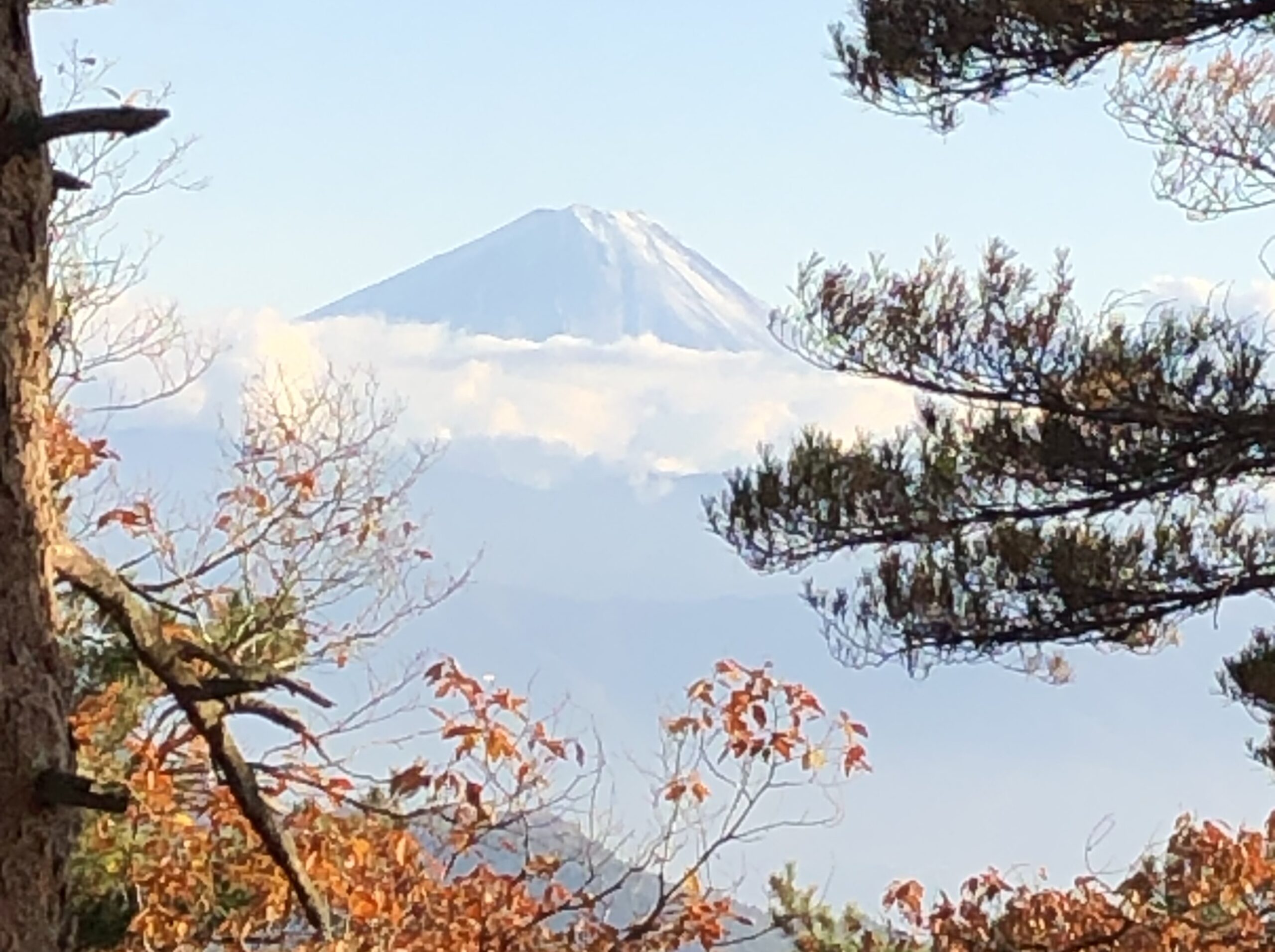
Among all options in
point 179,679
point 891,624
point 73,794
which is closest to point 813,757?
point 891,624

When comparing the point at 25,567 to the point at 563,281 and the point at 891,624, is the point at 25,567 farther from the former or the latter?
the point at 563,281

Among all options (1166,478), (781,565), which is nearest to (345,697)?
(781,565)

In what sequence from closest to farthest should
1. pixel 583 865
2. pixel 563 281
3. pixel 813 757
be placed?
pixel 813 757 < pixel 583 865 < pixel 563 281

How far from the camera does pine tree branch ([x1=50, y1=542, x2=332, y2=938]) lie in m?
1.29

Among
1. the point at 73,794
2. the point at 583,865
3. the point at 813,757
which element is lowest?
the point at 73,794

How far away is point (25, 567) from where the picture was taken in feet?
3.82

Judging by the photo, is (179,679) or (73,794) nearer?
(73,794)

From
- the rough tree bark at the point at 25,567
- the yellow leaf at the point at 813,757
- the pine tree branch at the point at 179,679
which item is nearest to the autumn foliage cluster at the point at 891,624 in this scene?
the yellow leaf at the point at 813,757

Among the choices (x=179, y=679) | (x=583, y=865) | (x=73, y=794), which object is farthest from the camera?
(x=583, y=865)

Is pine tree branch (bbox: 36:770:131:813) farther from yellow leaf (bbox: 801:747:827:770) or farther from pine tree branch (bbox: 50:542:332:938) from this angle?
yellow leaf (bbox: 801:747:827:770)

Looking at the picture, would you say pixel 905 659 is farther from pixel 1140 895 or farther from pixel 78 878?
pixel 78 878

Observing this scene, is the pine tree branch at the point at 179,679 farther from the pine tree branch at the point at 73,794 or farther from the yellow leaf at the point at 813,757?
the yellow leaf at the point at 813,757

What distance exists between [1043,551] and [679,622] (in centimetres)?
216

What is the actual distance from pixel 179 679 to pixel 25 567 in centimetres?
26
